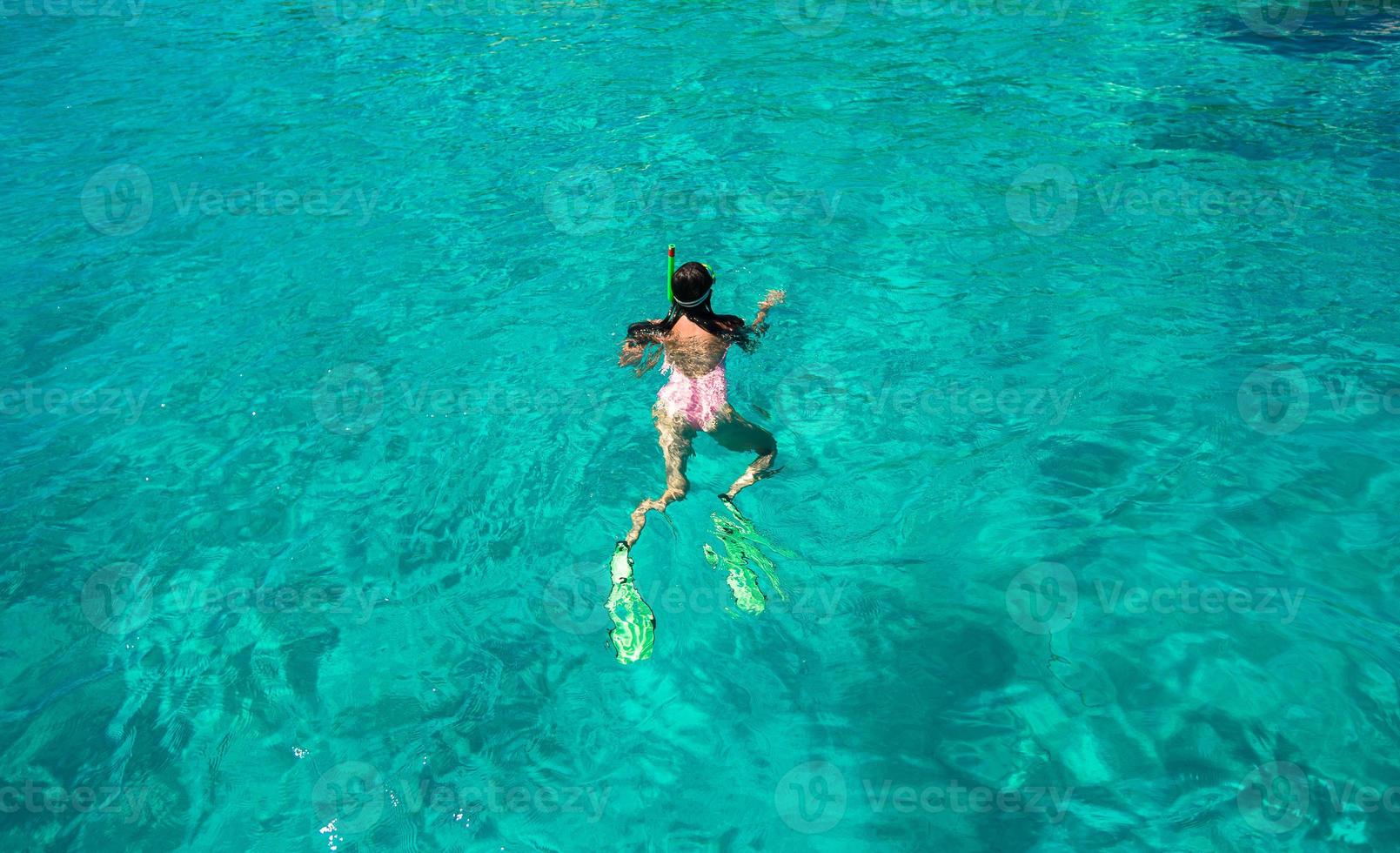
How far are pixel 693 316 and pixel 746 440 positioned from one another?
33.4 inches

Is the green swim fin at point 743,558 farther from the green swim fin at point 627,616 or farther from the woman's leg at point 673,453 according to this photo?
the green swim fin at point 627,616

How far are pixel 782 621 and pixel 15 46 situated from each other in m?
16.1

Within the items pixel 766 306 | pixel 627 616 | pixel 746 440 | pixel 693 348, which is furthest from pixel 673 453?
pixel 766 306

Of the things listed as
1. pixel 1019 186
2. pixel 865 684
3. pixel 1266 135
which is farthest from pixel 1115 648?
pixel 1266 135

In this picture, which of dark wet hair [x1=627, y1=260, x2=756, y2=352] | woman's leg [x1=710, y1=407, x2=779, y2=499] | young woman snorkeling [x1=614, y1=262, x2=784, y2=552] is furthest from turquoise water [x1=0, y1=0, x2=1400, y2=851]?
dark wet hair [x1=627, y1=260, x2=756, y2=352]

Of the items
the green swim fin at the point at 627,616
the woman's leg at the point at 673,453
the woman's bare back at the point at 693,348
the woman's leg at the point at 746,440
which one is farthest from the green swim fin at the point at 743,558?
the woman's bare back at the point at 693,348

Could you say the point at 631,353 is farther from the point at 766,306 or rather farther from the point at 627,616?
the point at 627,616

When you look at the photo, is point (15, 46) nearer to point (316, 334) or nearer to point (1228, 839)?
point (316, 334)

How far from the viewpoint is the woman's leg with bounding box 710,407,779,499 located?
532cm

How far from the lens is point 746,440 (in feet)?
17.6

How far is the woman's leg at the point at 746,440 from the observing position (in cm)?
532

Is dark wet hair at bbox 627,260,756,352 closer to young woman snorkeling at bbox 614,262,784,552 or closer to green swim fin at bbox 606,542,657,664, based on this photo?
young woman snorkeling at bbox 614,262,784,552

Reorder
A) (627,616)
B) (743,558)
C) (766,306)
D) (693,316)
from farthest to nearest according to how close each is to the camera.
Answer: (766,306)
(743,558)
(693,316)
(627,616)

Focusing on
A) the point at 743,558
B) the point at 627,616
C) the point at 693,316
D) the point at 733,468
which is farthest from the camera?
the point at 733,468
